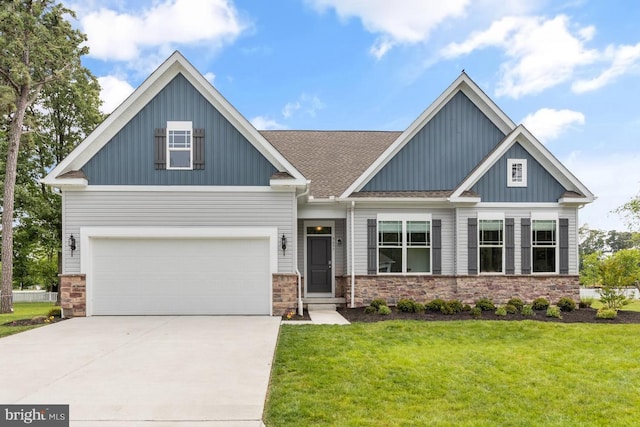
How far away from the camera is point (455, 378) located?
582 centimetres

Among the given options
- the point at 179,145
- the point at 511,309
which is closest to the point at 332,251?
the point at 511,309

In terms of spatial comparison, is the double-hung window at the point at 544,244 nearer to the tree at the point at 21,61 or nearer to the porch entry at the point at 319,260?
the porch entry at the point at 319,260

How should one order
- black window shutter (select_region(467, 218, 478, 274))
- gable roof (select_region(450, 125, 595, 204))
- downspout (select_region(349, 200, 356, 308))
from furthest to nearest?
downspout (select_region(349, 200, 356, 308))
black window shutter (select_region(467, 218, 478, 274))
gable roof (select_region(450, 125, 595, 204))

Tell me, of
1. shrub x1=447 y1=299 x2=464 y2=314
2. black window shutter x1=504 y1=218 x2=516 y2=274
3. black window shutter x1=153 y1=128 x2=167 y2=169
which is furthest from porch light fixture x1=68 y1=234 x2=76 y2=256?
black window shutter x1=504 y1=218 x2=516 y2=274

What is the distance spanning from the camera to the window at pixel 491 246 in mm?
13008

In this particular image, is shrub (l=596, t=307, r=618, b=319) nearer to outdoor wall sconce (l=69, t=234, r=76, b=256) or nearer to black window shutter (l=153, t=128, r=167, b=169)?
black window shutter (l=153, t=128, r=167, b=169)

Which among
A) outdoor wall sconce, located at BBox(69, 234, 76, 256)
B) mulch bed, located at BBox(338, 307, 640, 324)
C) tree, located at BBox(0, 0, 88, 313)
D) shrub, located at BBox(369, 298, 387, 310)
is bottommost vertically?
mulch bed, located at BBox(338, 307, 640, 324)

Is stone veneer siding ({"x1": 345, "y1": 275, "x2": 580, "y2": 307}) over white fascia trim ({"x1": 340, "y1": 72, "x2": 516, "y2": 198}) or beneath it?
beneath

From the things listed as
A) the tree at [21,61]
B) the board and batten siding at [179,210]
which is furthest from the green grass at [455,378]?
the tree at [21,61]

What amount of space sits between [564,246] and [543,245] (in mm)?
608

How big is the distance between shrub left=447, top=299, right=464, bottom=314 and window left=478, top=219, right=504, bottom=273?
1.54 meters

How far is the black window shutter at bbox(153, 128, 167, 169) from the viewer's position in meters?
11.4

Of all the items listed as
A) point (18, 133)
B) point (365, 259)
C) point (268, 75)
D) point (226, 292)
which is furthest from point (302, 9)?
point (18, 133)

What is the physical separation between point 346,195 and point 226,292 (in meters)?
4.45
